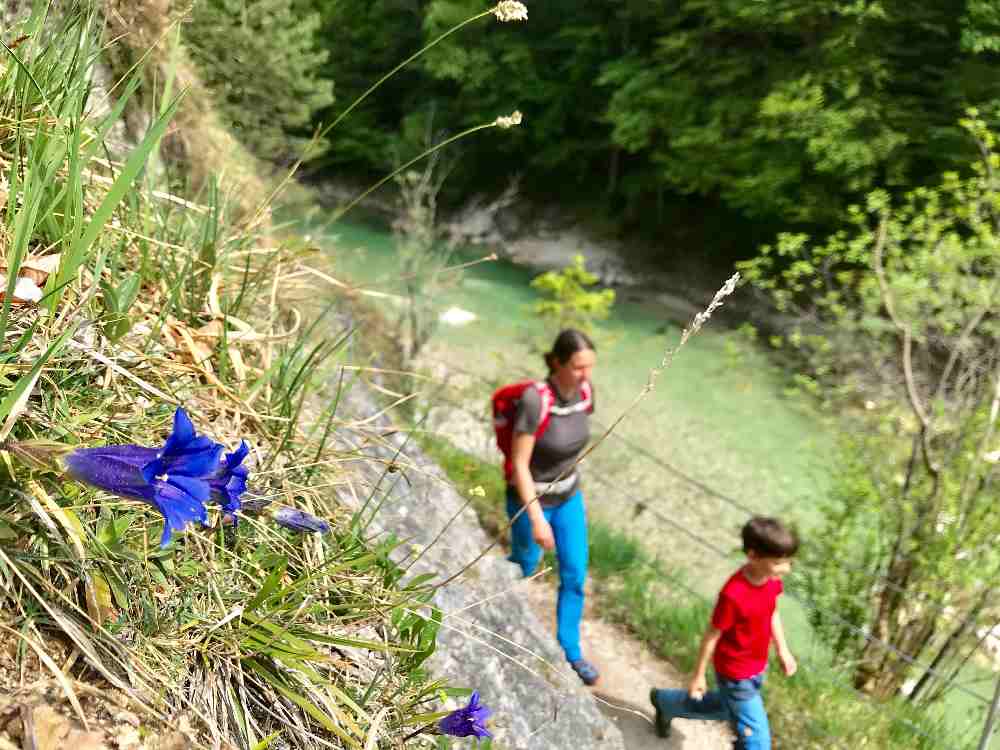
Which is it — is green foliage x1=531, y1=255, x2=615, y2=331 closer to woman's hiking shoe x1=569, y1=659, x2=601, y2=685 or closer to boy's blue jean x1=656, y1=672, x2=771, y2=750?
woman's hiking shoe x1=569, y1=659, x2=601, y2=685

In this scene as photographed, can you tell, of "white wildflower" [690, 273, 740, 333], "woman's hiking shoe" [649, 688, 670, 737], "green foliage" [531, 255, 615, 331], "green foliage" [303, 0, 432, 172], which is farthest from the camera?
"green foliage" [303, 0, 432, 172]

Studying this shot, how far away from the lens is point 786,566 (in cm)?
302

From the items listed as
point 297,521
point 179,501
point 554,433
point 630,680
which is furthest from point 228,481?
point 630,680

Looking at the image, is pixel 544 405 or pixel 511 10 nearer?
pixel 511 10

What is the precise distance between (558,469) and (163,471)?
2633 millimetres

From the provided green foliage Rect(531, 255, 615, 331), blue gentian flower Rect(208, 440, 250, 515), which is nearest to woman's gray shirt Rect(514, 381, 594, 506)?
blue gentian flower Rect(208, 440, 250, 515)

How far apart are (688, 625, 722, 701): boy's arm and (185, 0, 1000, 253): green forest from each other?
3956 millimetres

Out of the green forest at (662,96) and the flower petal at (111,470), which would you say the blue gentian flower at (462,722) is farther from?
the green forest at (662,96)

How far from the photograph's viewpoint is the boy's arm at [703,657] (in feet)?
10.1

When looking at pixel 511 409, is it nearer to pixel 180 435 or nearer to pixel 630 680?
pixel 630 680

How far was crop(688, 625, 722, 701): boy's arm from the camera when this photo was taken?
309 centimetres

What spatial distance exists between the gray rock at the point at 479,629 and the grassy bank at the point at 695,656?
905 mm

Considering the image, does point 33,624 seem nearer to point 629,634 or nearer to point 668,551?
point 629,634

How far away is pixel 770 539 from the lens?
9.70 feet
